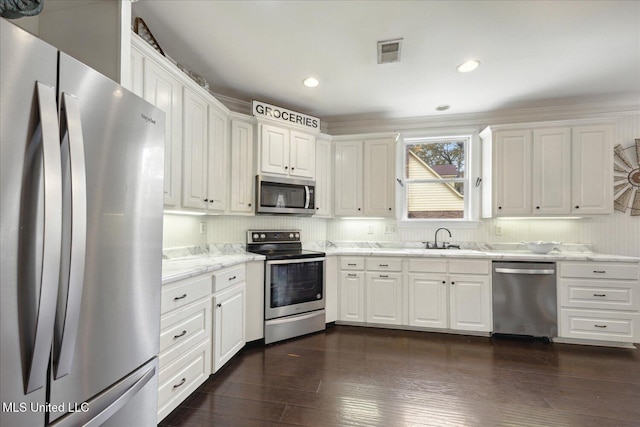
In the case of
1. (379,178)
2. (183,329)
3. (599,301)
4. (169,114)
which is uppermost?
(169,114)

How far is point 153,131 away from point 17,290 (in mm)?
723

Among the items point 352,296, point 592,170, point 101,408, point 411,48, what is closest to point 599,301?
point 592,170

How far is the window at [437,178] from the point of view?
3.79m

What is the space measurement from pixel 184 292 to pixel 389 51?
Answer: 239cm

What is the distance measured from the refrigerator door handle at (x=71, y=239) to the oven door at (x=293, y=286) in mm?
2027

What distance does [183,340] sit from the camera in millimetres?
1758

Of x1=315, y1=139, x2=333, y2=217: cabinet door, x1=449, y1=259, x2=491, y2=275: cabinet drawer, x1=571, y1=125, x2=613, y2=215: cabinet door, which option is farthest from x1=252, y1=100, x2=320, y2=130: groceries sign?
x1=571, y1=125, x2=613, y2=215: cabinet door

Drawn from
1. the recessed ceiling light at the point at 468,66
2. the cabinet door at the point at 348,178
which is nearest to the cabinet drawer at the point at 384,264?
the cabinet door at the point at 348,178

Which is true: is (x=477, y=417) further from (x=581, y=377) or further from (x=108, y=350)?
(x=108, y=350)

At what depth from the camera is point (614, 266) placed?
9.05 feet

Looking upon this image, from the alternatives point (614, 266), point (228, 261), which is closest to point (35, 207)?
point (228, 261)

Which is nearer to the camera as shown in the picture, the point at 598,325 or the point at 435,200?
the point at 598,325

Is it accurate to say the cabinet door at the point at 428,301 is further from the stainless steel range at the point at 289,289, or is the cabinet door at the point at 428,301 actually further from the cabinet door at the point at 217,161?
the cabinet door at the point at 217,161

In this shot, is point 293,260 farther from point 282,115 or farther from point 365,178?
point 282,115
